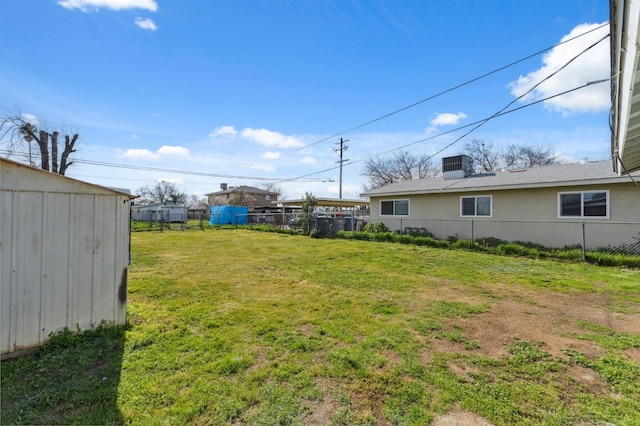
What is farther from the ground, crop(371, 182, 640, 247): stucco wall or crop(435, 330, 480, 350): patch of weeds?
crop(371, 182, 640, 247): stucco wall

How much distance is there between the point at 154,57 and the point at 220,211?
2034 centimetres

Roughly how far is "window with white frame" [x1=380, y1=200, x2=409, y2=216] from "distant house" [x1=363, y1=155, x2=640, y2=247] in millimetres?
53

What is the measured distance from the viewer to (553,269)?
7.35 m

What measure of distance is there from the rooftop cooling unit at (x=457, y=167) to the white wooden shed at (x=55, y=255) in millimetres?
14319

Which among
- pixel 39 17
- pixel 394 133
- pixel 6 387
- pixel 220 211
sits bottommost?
pixel 6 387

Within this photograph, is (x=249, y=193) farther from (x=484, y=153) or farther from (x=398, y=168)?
(x=484, y=153)

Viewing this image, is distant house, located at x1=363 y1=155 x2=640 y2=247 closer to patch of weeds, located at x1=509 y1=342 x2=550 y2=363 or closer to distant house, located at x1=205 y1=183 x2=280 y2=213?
patch of weeds, located at x1=509 y1=342 x2=550 y2=363

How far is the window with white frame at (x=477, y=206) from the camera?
11.7 meters

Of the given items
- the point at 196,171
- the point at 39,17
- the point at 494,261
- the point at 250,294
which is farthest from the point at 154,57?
the point at 196,171

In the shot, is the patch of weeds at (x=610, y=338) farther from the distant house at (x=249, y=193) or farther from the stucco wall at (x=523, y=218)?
the distant house at (x=249, y=193)

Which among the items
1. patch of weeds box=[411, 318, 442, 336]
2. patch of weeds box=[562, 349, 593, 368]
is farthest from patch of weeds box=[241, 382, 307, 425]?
patch of weeds box=[562, 349, 593, 368]

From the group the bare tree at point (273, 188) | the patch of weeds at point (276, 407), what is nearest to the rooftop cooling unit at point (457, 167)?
the patch of weeds at point (276, 407)

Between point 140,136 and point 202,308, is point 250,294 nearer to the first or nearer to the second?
point 202,308

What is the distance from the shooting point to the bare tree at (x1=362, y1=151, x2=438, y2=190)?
120 feet
